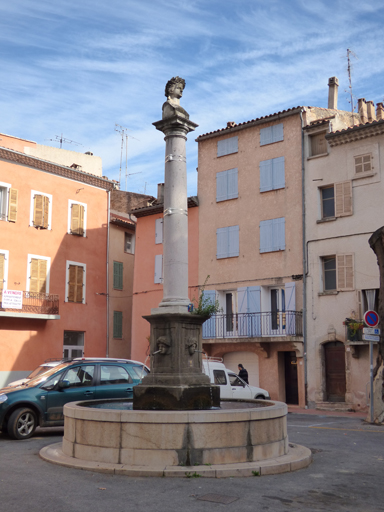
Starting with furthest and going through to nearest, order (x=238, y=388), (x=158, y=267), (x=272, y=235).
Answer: (x=158, y=267)
(x=272, y=235)
(x=238, y=388)

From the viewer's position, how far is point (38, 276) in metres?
27.0

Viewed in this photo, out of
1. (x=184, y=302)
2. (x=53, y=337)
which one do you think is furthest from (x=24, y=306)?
(x=184, y=302)

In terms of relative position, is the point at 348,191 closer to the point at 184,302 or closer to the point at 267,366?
the point at 267,366

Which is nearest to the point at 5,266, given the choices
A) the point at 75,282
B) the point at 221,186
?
the point at 75,282

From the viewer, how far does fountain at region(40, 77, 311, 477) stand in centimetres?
792

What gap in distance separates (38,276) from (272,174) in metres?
11.8

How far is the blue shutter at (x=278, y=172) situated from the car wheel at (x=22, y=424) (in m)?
16.7

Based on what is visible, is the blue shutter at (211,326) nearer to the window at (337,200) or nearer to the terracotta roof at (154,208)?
the terracotta roof at (154,208)

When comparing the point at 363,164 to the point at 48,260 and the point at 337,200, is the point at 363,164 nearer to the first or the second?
the point at 337,200

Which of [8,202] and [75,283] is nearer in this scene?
[8,202]

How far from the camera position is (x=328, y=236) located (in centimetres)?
2381

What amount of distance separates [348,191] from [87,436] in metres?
17.7

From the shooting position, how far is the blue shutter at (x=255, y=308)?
25108 millimetres

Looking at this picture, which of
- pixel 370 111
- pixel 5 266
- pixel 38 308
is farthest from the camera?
pixel 370 111
